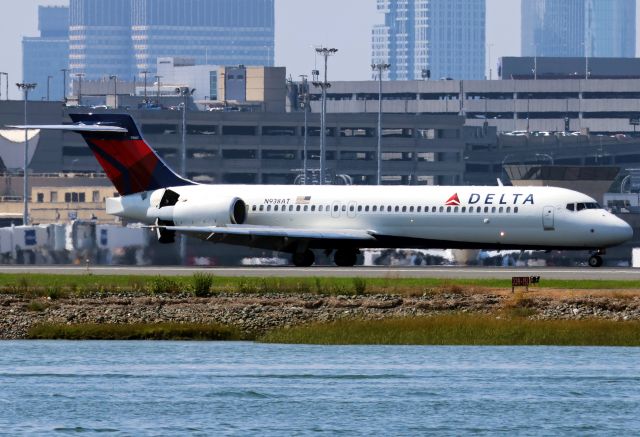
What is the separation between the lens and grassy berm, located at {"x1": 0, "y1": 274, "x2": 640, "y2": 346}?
5681 centimetres

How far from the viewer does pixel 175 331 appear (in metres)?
58.2

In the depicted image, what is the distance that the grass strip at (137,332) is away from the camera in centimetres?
5806

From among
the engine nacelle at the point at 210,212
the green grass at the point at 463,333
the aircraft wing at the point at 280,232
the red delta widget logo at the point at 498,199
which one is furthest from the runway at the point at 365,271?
the green grass at the point at 463,333

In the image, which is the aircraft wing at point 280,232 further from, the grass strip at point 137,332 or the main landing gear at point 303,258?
the grass strip at point 137,332

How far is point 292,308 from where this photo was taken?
Result: 60.6m

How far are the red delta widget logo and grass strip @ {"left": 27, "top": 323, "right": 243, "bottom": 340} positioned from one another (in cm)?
1937

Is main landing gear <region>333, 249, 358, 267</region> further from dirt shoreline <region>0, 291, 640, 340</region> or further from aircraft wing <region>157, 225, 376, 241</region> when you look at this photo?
dirt shoreline <region>0, 291, 640, 340</region>

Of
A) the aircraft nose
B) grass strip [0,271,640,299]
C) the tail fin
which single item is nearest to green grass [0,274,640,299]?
grass strip [0,271,640,299]

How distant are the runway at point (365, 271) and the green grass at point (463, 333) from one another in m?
11.5

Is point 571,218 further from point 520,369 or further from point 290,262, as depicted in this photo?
point 520,369

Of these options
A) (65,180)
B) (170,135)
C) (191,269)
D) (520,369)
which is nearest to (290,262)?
(191,269)

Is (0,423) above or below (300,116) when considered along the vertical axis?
below

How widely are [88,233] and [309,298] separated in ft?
85.6

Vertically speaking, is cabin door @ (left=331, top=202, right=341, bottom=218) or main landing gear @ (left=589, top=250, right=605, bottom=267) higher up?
cabin door @ (left=331, top=202, right=341, bottom=218)
